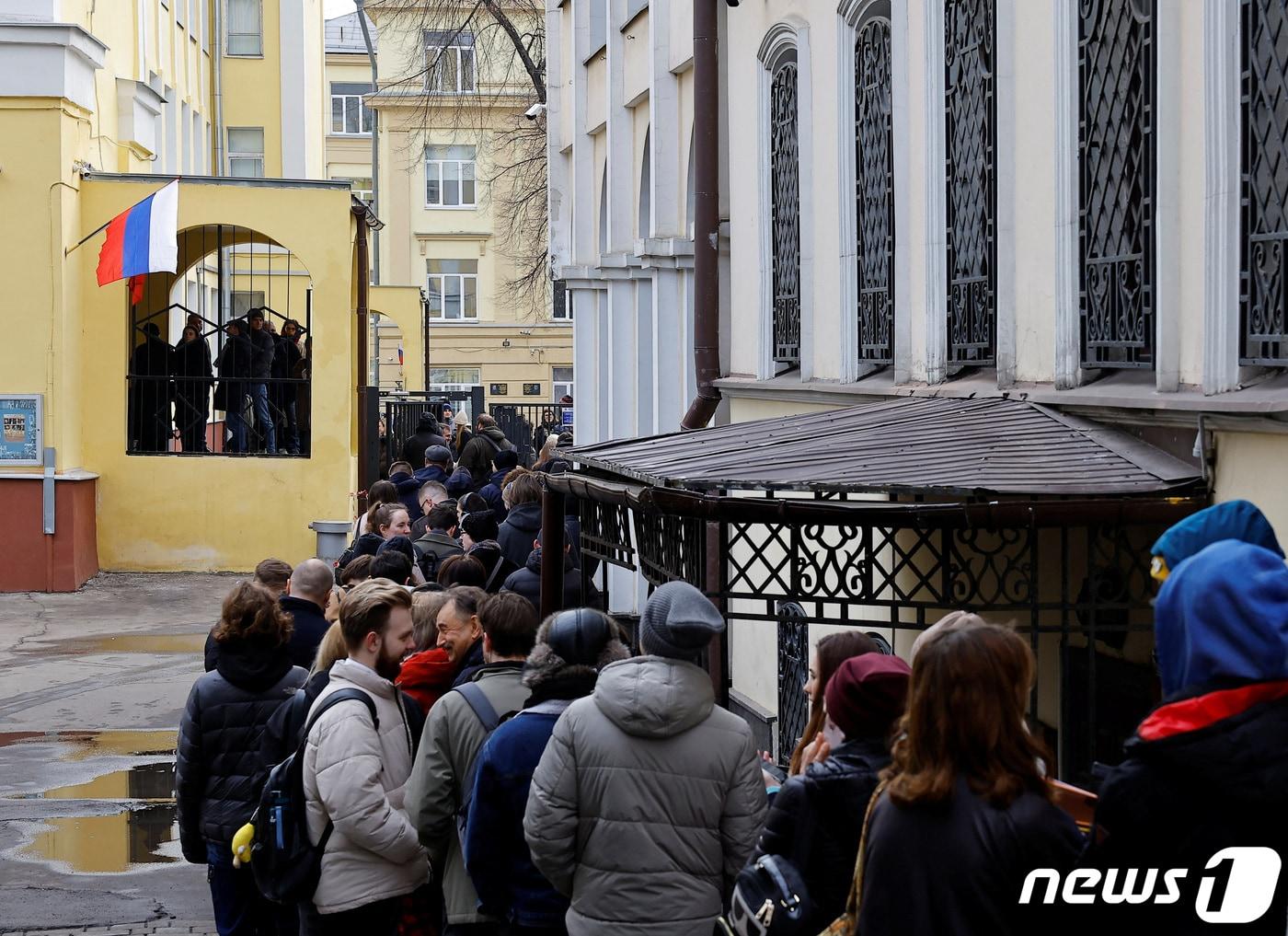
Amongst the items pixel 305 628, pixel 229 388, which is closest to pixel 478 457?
pixel 229 388

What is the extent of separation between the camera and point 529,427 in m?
32.8

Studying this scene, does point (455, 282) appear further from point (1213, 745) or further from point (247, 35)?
point (1213, 745)

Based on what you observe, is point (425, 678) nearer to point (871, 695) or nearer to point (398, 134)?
point (871, 695)

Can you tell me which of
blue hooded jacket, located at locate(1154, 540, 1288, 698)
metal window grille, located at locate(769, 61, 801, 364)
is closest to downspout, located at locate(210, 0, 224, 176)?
metal window grille, located at locate(769, 61, 801, 364)

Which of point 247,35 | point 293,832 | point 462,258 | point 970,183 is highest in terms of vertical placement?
point 247,35

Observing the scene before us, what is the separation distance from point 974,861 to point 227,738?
376 centimetres

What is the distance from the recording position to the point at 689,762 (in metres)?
4.45

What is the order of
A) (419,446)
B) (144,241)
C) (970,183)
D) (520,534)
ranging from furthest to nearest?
(419,446), (144,241), (520,534), (970,183)

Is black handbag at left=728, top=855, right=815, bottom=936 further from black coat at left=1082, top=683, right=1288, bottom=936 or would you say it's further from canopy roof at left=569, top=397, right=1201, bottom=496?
canopy roof at left=569, top=397, right=1201, bottom=496

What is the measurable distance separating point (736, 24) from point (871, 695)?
340 inches

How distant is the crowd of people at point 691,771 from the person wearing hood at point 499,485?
5.41 m

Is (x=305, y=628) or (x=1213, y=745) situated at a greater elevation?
(x=1213, y=745)

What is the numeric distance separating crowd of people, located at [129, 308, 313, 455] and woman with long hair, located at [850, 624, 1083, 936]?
17631 mm

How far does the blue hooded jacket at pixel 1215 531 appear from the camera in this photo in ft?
11.1
